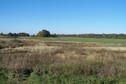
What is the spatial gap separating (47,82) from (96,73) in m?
2.70

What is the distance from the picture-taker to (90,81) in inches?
372

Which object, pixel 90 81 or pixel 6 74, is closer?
pixel 90 81

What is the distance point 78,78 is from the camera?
9.86 metres

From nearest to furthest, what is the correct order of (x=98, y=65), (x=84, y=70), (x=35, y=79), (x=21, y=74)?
(x=35, y=79) < (x=21, y=74) < (x=84, y=70) < (x=98, y=65)

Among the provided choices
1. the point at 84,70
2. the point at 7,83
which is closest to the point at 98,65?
the point at 84,70

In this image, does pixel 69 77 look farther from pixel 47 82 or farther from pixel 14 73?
pixel 14 73

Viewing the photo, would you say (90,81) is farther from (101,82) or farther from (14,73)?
(14,73)

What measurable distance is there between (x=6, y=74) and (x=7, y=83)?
1.27 metres

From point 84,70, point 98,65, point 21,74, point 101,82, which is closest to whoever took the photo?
point 101,82

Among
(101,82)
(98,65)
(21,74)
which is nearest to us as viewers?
(101,82)

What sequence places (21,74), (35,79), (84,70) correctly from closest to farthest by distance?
1. (35,79)
2. (21,74)
3. (84,70)

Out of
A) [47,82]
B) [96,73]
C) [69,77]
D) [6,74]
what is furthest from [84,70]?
[6,74]

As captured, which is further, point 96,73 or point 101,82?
point 96,73

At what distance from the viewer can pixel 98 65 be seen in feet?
41.3
